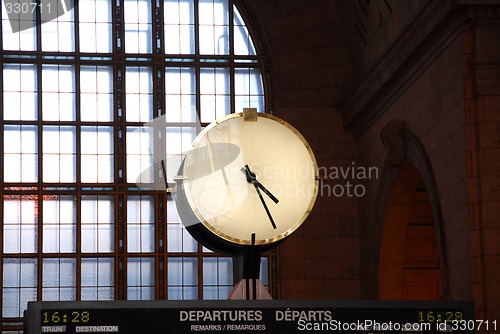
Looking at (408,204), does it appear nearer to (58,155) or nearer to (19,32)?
(58,155)

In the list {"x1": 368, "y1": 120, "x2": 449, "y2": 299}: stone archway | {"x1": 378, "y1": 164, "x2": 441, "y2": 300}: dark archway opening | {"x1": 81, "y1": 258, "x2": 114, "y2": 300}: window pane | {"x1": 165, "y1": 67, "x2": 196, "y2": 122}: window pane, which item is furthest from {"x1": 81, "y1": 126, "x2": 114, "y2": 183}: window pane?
{"x1": 378, "y1": 164, "x2": 441, "y2": 300}: dark archway opening

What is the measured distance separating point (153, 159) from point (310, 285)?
3809mm

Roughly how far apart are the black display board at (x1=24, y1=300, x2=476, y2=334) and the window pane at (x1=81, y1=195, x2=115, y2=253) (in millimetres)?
16901

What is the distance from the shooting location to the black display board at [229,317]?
18.4 ft

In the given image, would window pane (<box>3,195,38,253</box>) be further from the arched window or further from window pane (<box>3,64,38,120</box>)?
window pane (<box>3,64,38,120</box>)

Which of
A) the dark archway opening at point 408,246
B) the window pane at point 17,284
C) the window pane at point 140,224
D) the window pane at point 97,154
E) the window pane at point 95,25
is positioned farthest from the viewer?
the window pane at point 95,25

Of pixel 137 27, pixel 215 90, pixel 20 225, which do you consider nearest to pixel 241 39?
pixel 215 90

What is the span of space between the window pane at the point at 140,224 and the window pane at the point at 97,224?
0.34 metres

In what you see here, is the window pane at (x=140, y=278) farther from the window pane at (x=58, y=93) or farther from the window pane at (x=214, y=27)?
the window pane at (x=214, y=27)

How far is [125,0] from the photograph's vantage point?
23.2 metres

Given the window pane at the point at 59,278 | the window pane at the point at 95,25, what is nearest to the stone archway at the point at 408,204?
the window pane at the point at 59,278

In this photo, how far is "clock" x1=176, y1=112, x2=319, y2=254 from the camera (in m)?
6.35

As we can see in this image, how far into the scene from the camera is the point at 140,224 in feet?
74.2

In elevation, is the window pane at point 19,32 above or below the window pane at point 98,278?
above
